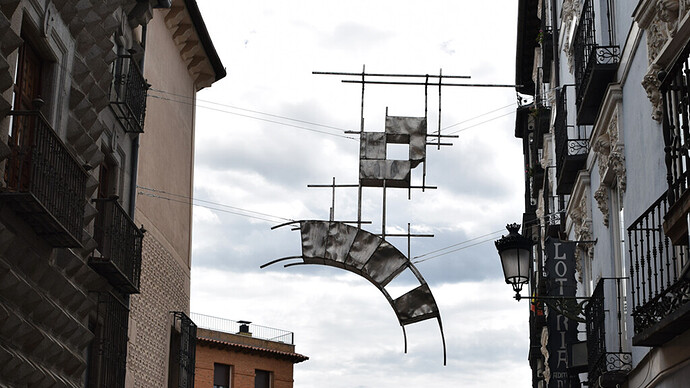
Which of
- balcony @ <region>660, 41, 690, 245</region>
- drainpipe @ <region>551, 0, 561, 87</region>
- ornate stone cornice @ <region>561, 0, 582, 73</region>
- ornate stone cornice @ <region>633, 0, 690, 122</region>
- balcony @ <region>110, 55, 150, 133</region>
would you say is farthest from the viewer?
drainpipe @ <region>551, 0, 561, 87</region>

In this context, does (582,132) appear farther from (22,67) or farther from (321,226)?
(22,67)

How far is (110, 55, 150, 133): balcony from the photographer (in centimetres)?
1475

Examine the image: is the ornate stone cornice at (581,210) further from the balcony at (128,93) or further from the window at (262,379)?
the window at (262,379)

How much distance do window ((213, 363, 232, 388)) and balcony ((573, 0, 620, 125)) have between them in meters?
25.0

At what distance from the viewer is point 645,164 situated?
36.8 ft

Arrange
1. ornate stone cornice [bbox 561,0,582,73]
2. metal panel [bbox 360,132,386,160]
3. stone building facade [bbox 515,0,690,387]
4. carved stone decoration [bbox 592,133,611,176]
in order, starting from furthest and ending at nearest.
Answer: ornate stone cornice [bbox 561,0,582,73] → metal panel [bbox 360,132,386,160] → carved stone decoration [bbox 592,133,611,176] → stone building facade [bbox 515,0,690,387]

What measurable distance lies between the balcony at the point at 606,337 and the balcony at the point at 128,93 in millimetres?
6557

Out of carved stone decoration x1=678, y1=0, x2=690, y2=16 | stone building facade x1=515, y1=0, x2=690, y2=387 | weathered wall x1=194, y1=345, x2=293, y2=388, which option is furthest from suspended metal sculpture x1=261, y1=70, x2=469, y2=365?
weathered wall x1=194, y1=345, x2=293, y2=388

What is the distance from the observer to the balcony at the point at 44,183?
396 inches

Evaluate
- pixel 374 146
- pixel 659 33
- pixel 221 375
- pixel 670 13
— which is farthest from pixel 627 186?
pixel 221 375

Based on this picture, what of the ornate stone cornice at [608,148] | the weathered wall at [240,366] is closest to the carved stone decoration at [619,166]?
the ornate stone cornice at [608,148]

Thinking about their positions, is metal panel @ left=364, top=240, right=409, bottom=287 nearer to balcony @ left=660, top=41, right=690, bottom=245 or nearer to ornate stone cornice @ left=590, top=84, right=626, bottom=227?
ornate stone cornice @ left=590, top=84, right=626, bottom=227

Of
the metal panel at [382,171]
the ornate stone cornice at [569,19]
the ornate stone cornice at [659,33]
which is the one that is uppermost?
the ornate stone cornice at [569,19]

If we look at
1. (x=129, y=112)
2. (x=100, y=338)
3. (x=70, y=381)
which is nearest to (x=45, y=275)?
(x=70, y=381)
